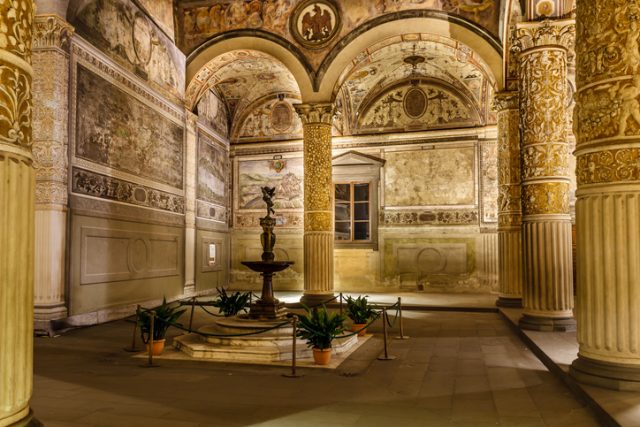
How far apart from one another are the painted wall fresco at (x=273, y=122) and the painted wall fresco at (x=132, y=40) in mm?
4549

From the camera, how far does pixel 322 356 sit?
21.4 feet

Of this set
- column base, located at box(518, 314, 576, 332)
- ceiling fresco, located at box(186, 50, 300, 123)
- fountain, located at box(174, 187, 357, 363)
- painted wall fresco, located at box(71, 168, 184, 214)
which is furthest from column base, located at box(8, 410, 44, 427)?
ceiling fresco, located at box(186, 50, 300, 123)

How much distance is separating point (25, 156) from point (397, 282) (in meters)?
15.2

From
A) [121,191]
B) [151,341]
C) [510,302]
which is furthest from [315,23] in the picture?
[151,341]

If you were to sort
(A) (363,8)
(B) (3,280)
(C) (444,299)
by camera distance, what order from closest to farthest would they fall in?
(B) (3,280) < (A) (363,8) < (C) (444,299)

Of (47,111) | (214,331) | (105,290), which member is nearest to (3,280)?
(214,331)

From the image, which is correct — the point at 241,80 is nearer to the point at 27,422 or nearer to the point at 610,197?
the point at 610,197

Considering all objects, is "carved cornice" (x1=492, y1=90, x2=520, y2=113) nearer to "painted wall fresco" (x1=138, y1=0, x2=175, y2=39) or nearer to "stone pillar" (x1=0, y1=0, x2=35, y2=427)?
"painted wall fresco" (x1=138, y1=0, x2=175, y2=39)

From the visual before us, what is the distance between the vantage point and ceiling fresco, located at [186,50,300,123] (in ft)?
47.7

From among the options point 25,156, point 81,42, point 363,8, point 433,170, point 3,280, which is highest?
point 363,8

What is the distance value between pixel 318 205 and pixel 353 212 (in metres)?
4.79

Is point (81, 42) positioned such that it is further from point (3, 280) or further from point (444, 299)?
point (444, 299)

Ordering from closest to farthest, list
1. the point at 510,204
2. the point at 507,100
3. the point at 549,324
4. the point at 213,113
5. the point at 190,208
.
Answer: the point at 549,324
the point at 510,204
the point at 507,100
the point at 190,208
the point at 213,113

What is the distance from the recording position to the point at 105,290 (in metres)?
10.7
